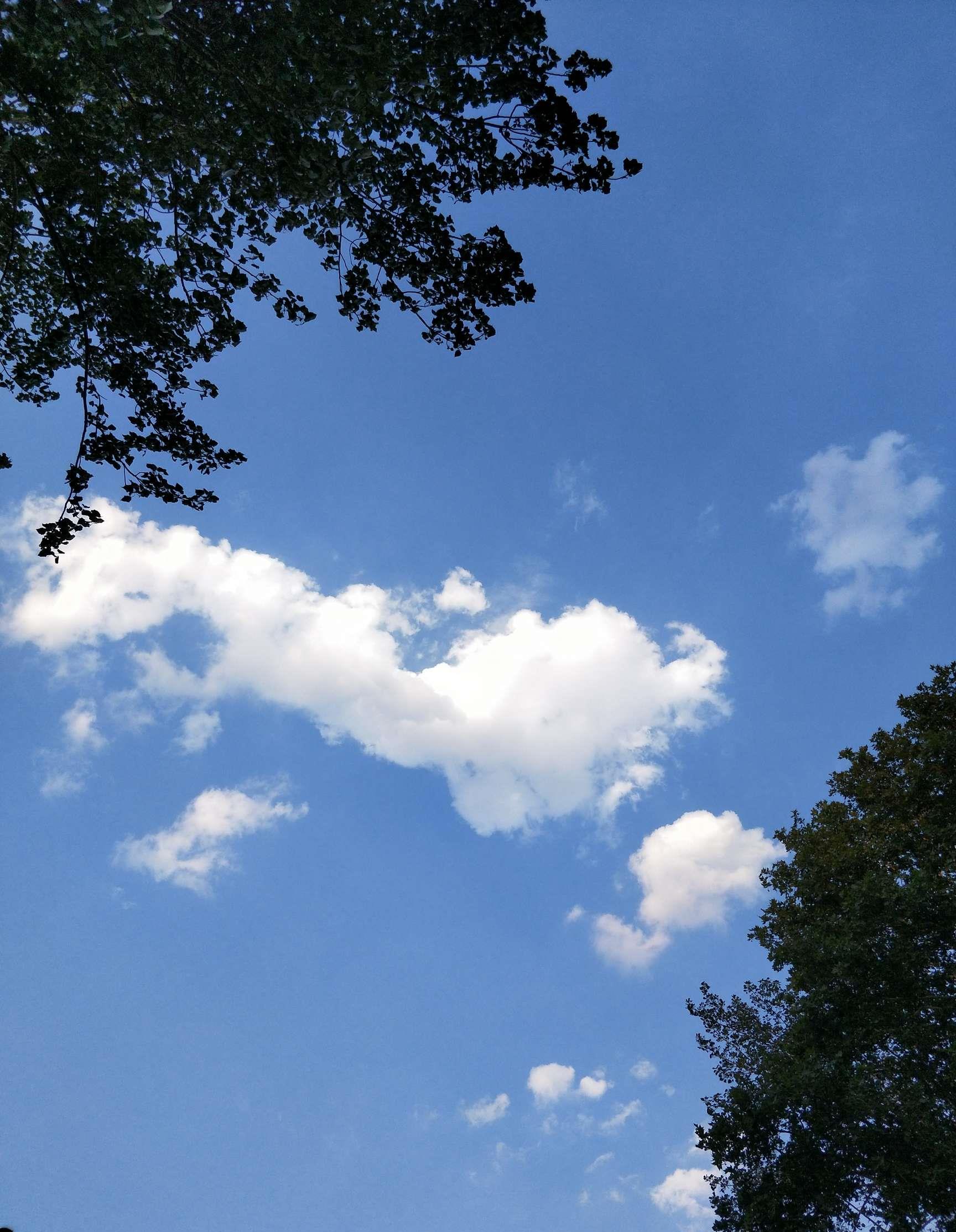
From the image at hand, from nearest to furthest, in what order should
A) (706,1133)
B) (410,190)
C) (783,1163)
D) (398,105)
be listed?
1. (398,105)
2. (410,190)
3. (783,1163)
4. (706,1133)

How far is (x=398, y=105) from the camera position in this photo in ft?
30.1

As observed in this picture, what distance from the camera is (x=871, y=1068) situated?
13711mm

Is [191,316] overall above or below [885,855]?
above

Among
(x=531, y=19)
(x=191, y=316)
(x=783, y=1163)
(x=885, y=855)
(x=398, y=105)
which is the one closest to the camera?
(x=531, y=19)

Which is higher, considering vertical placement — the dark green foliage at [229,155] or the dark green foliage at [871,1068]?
the dark green foliage at [229,155]

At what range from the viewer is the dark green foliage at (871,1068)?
12688 millimetres

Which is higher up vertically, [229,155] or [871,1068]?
[229,155]

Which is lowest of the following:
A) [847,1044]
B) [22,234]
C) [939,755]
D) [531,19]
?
[847,1044]

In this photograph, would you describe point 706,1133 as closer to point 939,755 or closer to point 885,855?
point 885,855

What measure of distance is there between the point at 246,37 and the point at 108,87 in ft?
Result: 7.75

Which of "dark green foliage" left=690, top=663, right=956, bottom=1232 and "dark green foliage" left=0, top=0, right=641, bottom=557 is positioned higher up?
"dark green foliage" left=0, top=0, right=641, bottom=557

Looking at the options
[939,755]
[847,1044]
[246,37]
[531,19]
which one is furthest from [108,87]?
[847,1044]

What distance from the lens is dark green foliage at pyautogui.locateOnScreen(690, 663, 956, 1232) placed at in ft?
41.6

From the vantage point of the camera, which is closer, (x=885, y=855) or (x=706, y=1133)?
(x=706, y=1133)
